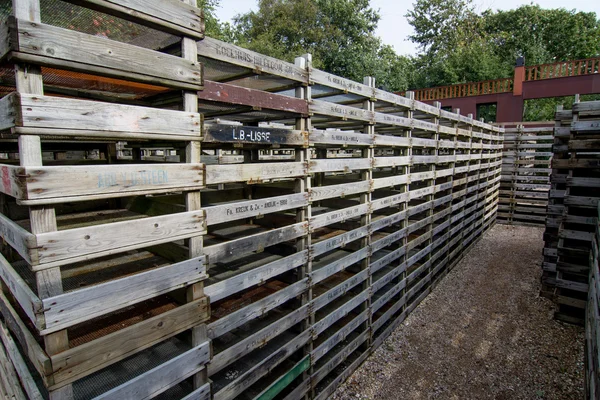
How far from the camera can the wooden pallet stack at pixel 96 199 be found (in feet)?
5.43

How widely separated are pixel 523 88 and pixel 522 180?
26.2 feet

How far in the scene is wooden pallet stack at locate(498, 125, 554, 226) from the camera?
11.8m

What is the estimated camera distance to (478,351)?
4941mm

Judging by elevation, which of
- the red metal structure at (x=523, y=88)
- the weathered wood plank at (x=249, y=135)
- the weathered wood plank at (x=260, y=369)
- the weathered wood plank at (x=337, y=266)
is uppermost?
the red metal structure at (x=523, y=88)

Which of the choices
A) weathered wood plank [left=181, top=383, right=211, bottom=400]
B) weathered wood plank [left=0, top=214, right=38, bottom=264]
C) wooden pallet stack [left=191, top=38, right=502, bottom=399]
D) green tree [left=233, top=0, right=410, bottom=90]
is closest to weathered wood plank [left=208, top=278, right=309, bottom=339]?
wooden pallet stack [left=191, top=38, right=502, bottom=399]

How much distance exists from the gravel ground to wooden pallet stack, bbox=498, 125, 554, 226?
18.5 ft

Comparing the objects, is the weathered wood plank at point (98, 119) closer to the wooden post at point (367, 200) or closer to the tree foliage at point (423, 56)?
the wooden post at point (367, 200)

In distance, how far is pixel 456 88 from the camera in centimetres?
1958

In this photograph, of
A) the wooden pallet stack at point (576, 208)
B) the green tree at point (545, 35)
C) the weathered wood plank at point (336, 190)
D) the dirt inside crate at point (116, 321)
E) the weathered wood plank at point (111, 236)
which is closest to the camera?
the weathered wood plank at point (111, 236)

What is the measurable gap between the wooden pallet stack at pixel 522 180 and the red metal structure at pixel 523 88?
20.2 ft

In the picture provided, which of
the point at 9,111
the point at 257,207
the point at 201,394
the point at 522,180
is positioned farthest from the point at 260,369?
the point at 522,180

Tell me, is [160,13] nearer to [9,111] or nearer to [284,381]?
[9,111]

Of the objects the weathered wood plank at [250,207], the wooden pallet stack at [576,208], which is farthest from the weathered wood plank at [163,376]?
the wooden pallet stack at [576,208]

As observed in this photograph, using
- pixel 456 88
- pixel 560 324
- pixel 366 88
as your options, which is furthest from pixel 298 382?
pixel 456 88
